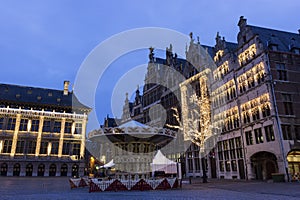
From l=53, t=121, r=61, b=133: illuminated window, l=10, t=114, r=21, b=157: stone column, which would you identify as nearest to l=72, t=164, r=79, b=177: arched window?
l=53, t=121, r=61, b=133: illuminated window

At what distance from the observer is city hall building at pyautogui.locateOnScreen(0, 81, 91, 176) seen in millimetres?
38656

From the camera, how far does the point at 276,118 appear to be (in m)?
21.6

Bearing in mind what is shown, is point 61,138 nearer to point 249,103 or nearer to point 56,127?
point 56,127

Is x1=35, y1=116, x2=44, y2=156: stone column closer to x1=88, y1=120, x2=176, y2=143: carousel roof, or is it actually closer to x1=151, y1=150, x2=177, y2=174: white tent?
x1=151, y1=150, x2=177, y2=174: white tent

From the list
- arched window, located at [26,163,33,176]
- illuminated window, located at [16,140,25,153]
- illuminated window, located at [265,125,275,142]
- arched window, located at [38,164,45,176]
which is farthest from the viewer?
arched window, located at [38,164,45,176]

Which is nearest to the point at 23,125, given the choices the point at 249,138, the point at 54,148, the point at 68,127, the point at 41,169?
the point at 54,148

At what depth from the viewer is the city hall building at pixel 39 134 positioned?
1522 inches

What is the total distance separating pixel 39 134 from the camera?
133 feet

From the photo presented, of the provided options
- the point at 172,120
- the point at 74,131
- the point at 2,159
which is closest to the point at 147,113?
the point at 172,120

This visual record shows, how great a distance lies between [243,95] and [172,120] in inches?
550

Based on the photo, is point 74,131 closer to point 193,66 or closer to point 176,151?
point 176,151

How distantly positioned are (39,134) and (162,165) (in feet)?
95.2

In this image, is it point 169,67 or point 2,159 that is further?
point 169,67

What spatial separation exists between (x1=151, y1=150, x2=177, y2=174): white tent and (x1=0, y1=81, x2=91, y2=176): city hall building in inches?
1037
